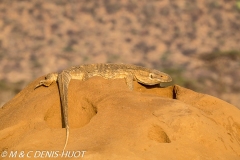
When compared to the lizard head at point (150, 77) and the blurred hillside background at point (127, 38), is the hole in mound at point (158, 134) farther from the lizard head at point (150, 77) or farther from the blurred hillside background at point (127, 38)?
the blurred hillside background at point (127, 38)

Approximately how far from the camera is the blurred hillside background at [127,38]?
2058 centimetres

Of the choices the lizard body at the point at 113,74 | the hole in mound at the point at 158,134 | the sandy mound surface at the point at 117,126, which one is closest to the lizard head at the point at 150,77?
the lizard body at the point at 113,74

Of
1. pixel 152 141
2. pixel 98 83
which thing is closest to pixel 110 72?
pixel 98 83

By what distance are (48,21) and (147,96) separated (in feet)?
66.2

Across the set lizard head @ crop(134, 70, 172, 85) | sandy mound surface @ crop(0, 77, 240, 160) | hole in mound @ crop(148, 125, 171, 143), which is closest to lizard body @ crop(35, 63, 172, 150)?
lizard head @ crop(134, 70, 172, 85)

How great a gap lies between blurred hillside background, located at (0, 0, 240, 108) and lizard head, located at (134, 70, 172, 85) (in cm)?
1105

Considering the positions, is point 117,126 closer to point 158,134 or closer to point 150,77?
point 158,134

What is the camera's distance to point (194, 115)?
5.23 metres

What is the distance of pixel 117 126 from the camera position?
16.4 ft

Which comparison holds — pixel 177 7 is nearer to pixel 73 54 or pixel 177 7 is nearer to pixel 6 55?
pixel 73 54

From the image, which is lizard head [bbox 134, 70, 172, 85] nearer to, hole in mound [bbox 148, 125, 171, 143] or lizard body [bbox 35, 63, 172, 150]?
lizard body [bbox 35, 63, 172, 150]

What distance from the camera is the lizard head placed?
24.7 ft

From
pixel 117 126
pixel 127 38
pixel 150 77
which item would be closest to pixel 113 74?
pixel 150 77

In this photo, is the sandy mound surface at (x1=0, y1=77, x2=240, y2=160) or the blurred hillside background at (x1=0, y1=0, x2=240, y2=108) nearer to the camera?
the sandy mound surface at (x1=0, y1=77, x2=240, y2=160)
